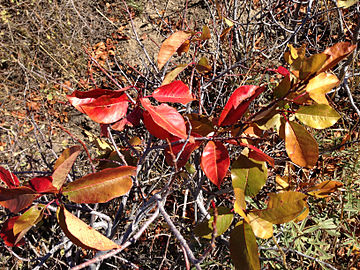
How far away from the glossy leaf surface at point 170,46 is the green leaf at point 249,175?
1.25 feet

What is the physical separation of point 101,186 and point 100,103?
20cm

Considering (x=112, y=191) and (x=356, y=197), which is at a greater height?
(x=112, y=191)

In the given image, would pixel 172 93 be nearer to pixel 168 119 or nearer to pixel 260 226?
pixel 168 119

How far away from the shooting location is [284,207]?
64cm

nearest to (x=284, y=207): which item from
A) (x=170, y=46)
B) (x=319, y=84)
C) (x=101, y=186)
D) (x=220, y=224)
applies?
(x=220, y=224)

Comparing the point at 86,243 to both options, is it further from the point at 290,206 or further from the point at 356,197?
the point at 356,197

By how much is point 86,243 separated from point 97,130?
183 centimetres

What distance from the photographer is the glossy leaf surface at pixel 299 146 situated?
677 millimetres

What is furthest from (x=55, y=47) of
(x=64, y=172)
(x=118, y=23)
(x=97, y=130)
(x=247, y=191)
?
(x=247, y=191)

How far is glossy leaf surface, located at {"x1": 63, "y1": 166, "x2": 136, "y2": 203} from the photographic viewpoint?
585mm

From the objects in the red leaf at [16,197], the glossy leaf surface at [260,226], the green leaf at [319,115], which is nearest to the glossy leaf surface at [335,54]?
the green leaf at [319,115]

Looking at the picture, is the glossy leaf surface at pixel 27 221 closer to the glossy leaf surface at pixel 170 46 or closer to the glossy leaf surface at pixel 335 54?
the glossy leaf surface at pixel 170 46

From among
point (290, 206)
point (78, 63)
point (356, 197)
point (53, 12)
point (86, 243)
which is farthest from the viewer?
point (53, 12)

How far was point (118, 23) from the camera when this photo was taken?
2.79 m
